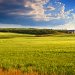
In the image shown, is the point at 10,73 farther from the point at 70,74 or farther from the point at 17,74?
the point at 70,74

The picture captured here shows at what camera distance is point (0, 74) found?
12.6 metres

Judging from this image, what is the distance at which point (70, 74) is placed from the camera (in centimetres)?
1634

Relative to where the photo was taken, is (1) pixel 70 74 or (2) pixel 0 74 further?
(1) pixel 70 74

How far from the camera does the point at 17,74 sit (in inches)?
499

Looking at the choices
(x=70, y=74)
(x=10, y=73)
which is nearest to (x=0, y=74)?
(x=10, y=73)

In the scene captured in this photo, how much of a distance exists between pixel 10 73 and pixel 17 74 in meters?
0.32

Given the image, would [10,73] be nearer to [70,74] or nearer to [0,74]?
[0,74]

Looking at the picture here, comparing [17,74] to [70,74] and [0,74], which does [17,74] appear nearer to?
[0,74]

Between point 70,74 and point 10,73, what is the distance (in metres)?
4.75

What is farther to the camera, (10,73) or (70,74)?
(70,74)

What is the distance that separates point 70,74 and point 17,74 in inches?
181

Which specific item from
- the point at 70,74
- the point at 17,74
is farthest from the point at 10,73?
the point at 70,74
